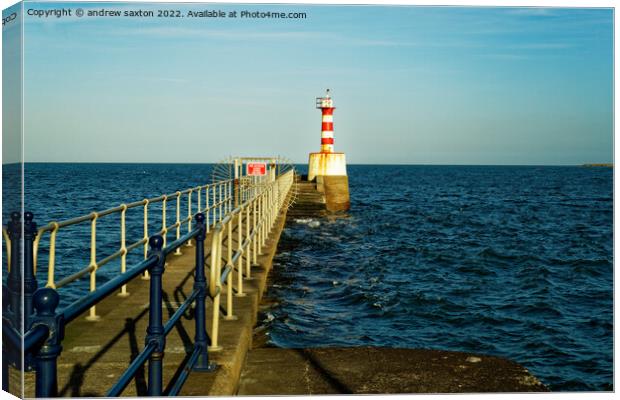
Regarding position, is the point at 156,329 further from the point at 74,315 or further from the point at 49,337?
the point at 49,337

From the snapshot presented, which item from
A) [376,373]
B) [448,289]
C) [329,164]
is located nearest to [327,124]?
[329,164]

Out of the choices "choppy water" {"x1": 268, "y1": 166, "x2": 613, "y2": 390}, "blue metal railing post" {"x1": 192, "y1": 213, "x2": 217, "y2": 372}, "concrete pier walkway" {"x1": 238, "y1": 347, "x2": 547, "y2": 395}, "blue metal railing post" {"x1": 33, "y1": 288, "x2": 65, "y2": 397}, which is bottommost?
"choppy water" {"x1": 268, "y1": 166, "x2": 613, "y2": 390}

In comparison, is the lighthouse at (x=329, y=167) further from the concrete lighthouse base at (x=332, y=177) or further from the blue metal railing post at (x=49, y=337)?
the blue metal railing post at (x=49, y=337)

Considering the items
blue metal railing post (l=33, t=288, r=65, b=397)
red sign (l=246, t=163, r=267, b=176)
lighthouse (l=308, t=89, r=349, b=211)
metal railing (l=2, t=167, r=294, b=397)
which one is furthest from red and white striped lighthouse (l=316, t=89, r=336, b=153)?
blue metal railing post (l=33, t=288, r=65, b=397)

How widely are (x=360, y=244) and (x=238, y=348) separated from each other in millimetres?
13605

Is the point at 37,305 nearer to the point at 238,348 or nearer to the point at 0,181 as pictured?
the point at 0,181

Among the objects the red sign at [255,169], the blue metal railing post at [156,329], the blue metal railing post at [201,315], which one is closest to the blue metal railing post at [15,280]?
the blue metal railing post at [156,329]

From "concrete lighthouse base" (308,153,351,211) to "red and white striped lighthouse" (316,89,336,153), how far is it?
455 millimetres

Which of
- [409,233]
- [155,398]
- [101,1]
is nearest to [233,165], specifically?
[409,233]

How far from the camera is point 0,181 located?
11.2ft

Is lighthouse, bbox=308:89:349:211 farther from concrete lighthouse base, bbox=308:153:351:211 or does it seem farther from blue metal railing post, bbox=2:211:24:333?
blue metal railing post, bbox=2:211:24:333

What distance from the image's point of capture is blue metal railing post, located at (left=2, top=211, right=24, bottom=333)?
3.22 metres

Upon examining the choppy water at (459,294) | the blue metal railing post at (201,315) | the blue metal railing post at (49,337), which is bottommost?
the choppy water at (459,294)

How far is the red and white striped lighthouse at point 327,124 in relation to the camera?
96.4ft
